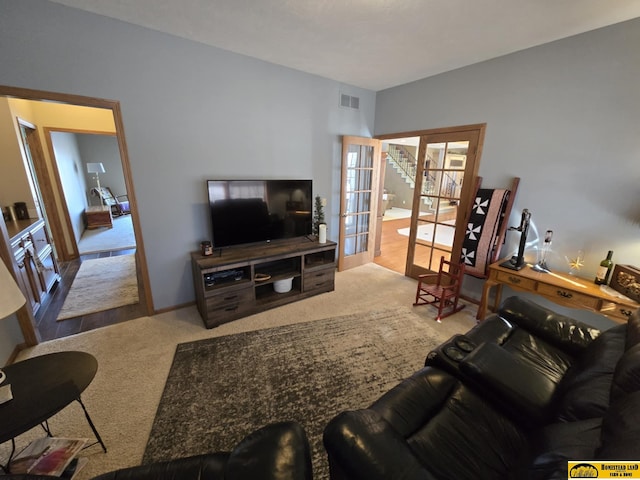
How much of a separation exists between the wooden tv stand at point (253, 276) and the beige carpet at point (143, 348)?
0.11 meters

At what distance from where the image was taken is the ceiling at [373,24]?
192 cm

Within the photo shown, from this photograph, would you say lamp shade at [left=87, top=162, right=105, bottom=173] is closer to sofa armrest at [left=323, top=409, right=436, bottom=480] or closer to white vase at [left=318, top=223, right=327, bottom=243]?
white vase at [left=318, top=223, right=327, bottom=243]

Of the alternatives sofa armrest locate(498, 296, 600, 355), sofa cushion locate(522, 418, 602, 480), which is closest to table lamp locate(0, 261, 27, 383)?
sofa cushion locate(522, 418, 602, 480)

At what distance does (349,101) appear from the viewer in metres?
3.80

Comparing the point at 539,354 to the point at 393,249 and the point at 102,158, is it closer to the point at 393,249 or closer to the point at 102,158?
the point at 393,249

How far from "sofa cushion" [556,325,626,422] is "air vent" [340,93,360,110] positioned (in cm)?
365

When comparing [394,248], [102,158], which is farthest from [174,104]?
[102,158]

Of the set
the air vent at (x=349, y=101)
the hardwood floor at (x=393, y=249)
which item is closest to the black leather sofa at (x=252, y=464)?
the hardwood floor at (x=393, y=249)

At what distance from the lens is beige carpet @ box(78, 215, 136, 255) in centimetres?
501

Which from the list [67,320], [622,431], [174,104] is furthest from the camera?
[67,320]

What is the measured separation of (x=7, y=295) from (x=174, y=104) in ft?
7.04

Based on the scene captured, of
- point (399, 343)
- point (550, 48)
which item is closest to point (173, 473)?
point (399, 343)

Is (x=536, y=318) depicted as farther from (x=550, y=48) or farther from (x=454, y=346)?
(x=550, y=48)

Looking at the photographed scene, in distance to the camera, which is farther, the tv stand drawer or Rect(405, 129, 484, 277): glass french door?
the tv stand drawer
